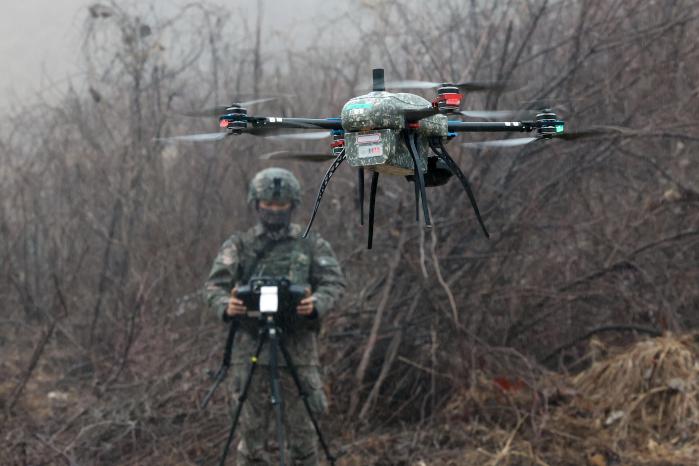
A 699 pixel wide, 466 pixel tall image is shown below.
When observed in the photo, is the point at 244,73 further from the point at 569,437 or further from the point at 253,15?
the point at 569,437

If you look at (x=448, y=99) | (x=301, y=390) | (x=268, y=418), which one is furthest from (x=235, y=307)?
A: (x=448, y=99)

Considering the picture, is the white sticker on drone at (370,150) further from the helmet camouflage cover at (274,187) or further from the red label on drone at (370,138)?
the helmet camouflage cover at (274,187)

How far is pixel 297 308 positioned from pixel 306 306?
0.05 m


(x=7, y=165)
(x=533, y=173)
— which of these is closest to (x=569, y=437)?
(x=533, y=173)

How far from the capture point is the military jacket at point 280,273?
456 cm

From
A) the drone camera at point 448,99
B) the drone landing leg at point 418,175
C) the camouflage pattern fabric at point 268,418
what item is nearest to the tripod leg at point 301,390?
the camouflage pattern fabric at point 268,418

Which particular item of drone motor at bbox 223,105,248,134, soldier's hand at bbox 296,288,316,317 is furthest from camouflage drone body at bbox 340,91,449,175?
soldier's hand at bbox 296,288,316,317

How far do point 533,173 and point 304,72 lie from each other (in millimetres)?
2897

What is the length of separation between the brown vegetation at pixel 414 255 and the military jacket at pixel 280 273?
972mm

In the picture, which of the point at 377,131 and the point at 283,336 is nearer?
the point at 377,131

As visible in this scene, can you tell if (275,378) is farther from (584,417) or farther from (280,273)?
(584,417)

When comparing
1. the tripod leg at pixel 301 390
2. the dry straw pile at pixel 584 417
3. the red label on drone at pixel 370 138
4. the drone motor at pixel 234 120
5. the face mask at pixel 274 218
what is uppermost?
the drone motor at pixel 234 120

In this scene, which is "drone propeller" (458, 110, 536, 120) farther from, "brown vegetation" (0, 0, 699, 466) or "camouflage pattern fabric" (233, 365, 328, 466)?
"brown vegetation" (0, 0, 699, 466)

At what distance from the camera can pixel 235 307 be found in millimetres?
4379
